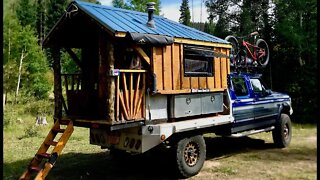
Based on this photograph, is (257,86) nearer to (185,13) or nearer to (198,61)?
(198,61)

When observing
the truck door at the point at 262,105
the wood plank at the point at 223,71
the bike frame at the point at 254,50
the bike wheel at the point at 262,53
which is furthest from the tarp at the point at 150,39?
Answer: the bike wheel at the point at 262,53

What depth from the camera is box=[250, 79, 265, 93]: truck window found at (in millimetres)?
9562

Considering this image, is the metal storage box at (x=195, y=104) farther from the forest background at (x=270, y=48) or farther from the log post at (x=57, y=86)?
the forest background at (x=270, y=48)

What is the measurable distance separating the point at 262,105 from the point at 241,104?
1.14 m

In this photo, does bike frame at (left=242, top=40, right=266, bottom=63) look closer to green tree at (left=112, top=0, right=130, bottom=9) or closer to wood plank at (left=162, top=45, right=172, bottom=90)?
wood plank at (left=162, top=45, right=172, bottom=90)

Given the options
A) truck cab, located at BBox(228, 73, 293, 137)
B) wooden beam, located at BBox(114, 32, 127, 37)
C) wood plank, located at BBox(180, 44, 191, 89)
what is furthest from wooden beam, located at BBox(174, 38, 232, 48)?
wooden beam, located at BBox(114, 32, 127, 37)

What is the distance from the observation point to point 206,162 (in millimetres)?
8148

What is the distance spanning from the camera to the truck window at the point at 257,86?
31.4 feet

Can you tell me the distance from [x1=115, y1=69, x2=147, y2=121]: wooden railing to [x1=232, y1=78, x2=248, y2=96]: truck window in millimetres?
3227

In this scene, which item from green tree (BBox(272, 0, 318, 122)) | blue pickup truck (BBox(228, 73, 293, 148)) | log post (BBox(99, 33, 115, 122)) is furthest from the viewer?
green tree (BBox(272, 0, 318, 122))

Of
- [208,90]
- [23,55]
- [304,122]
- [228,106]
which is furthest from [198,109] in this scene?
[23,55]

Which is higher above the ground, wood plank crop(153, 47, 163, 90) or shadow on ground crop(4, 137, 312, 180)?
wood plank crop(153, 47, 163, 90)

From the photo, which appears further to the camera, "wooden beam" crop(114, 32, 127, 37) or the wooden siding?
the wooden siding

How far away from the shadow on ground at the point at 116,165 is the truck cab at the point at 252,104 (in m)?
0.84
